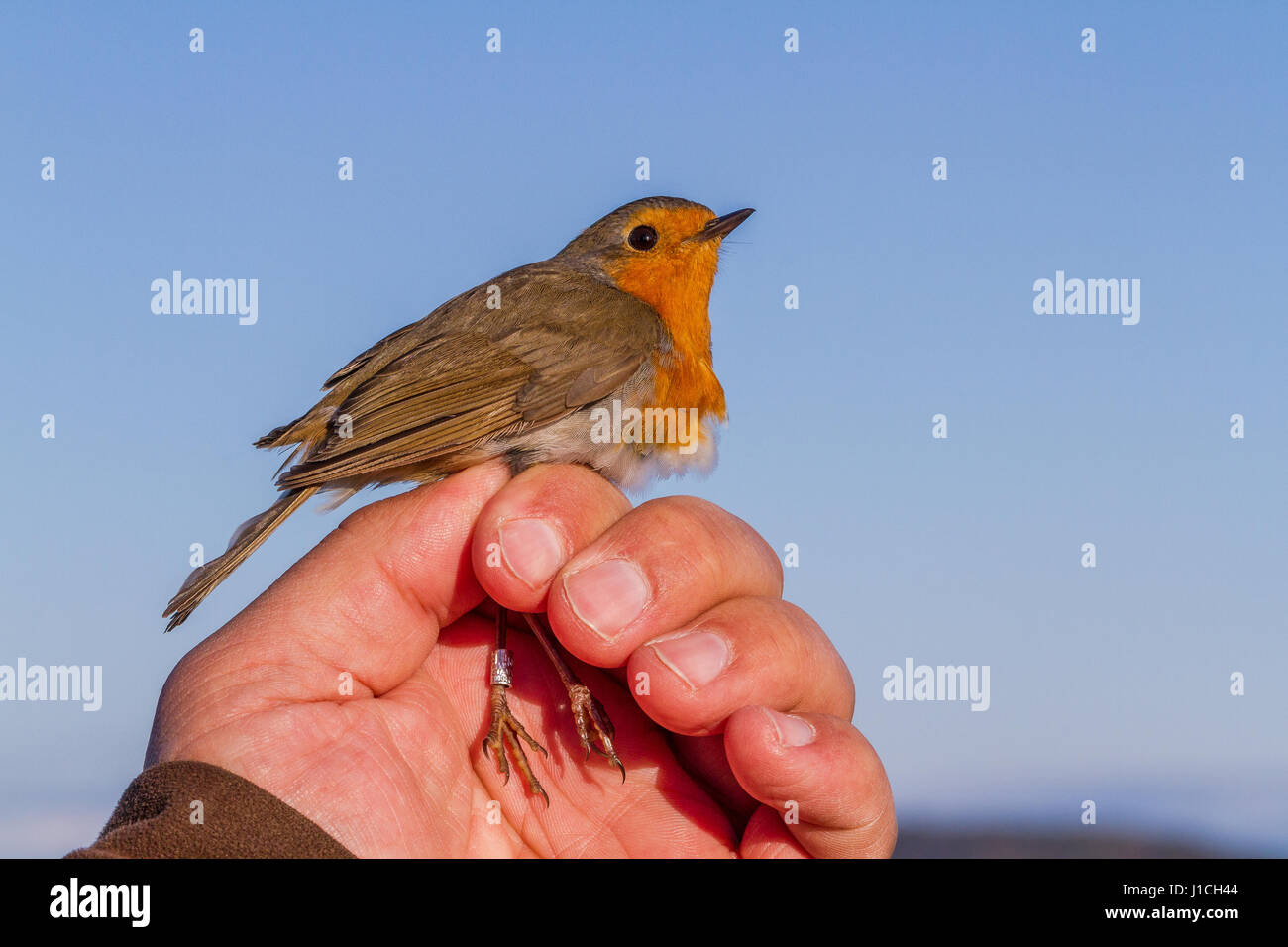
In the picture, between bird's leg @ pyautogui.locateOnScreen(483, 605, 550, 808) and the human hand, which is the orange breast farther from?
bird's leg @ pyautogui.locateOnScreen(483, 605, 550, 808)

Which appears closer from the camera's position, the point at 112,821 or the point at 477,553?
the point at 112,821

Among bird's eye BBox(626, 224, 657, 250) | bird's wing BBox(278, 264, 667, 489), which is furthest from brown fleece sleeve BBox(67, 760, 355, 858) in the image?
bird's eye BBox(626, 224, 657, 250)

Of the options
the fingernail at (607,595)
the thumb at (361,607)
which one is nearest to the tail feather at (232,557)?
the thumb at (361,607)
